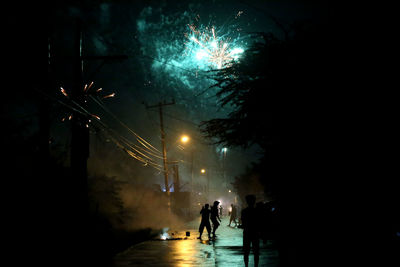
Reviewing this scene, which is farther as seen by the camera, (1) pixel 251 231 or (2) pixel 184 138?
(2) pixel 184 138

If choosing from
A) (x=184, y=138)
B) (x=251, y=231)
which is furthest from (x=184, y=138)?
(x=251, y=231)

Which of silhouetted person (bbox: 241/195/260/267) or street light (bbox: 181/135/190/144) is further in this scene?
street light (bbox: 181/135/190/144)

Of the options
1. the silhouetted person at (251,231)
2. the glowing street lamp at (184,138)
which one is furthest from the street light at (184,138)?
the silhouetted person at (251,231)

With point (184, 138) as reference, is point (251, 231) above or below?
below

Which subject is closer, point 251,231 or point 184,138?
point 251,231

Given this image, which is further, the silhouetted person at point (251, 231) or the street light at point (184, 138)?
the street light at point (184, 138)

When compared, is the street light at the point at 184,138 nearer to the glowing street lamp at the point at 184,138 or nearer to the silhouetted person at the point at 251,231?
the glowing street lamp at the point at 184,138

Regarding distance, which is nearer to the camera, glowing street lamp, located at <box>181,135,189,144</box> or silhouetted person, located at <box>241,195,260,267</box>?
silhouetted person, located at <box>241,195,260,267</box>

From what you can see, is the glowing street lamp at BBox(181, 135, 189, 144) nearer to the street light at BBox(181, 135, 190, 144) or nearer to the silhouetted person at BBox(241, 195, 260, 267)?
the street light at BBox(181, 135, 190, 144)

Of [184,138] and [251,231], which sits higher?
[184,138]

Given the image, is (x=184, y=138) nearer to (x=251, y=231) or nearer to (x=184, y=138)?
(x=184, y=138)

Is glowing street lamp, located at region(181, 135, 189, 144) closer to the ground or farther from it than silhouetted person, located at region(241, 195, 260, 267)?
farther from it

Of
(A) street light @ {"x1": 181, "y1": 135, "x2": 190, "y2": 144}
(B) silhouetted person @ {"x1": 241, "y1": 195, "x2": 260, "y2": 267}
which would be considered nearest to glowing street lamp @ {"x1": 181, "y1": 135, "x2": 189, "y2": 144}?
(A) street light @ {"x1": 181, "y1": 135, "x2": 190, "y2": 144}

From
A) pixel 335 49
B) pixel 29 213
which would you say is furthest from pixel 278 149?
pixel 29 213
